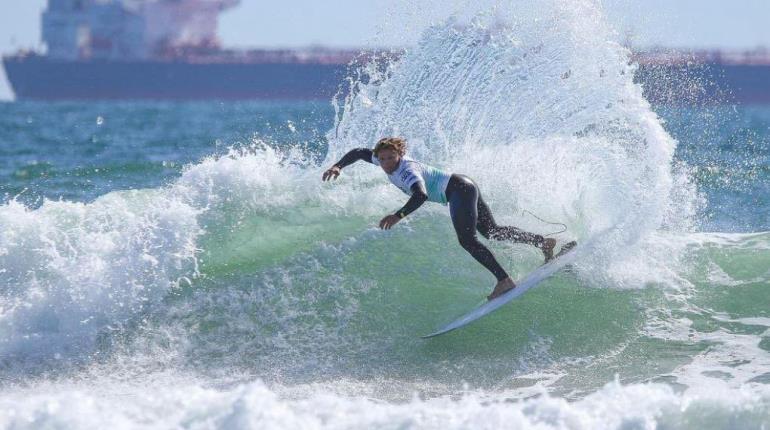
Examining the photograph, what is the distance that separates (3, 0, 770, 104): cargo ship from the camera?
7844 cm

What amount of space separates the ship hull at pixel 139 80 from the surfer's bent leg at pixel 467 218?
3160 inches

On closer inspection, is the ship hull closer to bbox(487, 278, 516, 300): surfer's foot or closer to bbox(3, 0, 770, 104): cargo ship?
bbox(3, 0, 770, 104): cargo ship

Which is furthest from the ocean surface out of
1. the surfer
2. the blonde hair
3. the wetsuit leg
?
the blonde hair

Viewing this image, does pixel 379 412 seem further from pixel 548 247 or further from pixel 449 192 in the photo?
pixel 548 247

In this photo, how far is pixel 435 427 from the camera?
6262 millimetres

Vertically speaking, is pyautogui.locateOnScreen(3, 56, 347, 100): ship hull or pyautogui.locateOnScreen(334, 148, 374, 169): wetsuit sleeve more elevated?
pyautogui.locateOnScreen(3, 56, 347, 100): ship hull

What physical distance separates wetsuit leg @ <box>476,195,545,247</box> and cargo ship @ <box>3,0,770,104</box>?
69389mm

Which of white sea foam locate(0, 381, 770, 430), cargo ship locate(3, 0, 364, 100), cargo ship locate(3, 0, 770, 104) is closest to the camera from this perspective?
white sea foam locate(0, 381, 770, 430)

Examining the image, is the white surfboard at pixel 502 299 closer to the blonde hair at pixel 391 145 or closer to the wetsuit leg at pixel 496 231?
the wetsuit leg at pixel 496 231

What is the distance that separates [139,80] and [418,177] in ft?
298

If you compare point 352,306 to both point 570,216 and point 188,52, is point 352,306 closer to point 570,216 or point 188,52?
point 570,216

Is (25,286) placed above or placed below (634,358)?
above

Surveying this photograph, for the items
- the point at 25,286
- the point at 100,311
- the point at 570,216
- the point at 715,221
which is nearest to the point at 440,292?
the point at 570,216

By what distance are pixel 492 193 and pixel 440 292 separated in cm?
166
